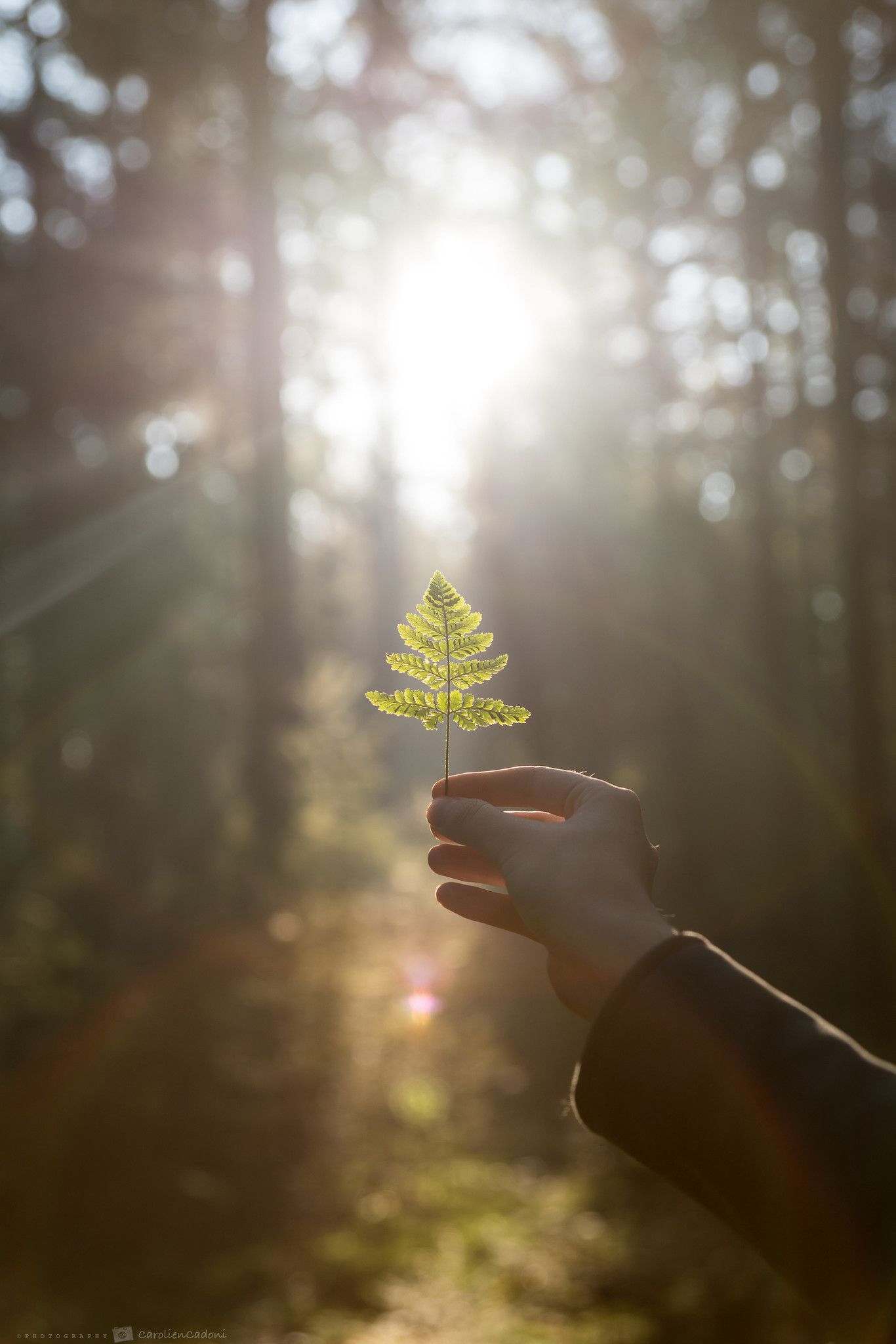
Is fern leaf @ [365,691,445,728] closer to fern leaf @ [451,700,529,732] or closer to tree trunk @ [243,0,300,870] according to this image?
fern leaf @ [451,700,529,732]

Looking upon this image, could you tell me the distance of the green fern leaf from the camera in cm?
Answer: 162

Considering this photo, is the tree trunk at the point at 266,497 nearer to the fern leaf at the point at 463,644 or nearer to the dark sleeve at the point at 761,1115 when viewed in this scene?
the fern leaf at the point at 463,644

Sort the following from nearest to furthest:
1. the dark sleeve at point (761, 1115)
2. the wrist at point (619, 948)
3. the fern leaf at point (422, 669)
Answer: the dark sleeve at point (761, 1115) → the wrist at point (619, 948) → the fern leaf at point (422, 669)

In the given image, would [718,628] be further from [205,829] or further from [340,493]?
[205,829]

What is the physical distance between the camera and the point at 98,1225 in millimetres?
6758

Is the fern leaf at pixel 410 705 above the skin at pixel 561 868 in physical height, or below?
above

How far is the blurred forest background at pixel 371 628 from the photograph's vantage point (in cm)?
686

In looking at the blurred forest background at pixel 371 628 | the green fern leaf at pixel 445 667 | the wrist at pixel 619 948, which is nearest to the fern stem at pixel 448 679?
the green fern leaf at pixel 445 667

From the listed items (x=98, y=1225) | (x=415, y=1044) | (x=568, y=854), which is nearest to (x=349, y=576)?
(x=415, y=1044)

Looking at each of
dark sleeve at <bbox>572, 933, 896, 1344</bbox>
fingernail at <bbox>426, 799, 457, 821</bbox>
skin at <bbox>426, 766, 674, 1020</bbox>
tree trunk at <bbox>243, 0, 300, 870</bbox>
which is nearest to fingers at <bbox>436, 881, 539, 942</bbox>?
skin at <bbox>426, 766, 674, 1020</bbox>

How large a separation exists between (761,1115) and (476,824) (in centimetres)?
61

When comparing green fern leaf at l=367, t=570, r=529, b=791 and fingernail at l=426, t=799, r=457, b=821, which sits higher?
green fern leaf at l=367, t=570, r=529, b=791

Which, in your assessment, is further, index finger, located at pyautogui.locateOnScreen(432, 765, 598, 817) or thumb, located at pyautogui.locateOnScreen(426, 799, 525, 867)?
index finger, located at pyautogui.locateOnScreen(432, 765, 598, 817)

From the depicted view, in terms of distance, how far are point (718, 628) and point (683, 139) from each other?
7255 mm
